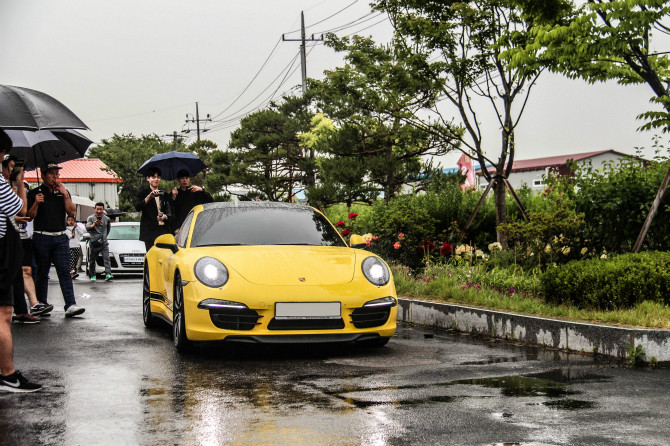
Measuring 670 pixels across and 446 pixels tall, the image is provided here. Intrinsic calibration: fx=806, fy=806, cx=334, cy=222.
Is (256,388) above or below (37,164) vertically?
below

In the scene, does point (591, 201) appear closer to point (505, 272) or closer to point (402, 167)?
point (505, 272)

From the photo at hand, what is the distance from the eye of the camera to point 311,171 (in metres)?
41.3

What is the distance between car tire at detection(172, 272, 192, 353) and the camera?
7352 millimetres

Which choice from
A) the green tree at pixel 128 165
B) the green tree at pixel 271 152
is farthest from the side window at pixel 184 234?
the green tree at pixel 128 165

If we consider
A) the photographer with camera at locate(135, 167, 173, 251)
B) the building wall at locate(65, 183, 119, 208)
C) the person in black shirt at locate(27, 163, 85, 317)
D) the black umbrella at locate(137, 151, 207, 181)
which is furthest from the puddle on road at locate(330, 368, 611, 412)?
the building wall at locate(65, 183, 119, 208)

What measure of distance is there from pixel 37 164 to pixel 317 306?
21.2 feet

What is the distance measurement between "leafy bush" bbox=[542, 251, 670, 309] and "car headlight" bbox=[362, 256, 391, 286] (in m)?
2.10

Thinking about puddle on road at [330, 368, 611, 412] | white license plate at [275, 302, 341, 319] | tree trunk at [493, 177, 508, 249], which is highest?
tree trunk at [493, 177, 508, 249]

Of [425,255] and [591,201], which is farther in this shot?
[425,255]

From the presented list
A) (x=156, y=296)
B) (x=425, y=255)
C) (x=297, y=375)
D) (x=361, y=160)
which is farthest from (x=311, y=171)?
(x=297, y=375)

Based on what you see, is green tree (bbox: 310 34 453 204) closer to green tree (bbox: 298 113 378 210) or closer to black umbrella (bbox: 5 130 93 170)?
green tree (bbox: 298 113 378 210)

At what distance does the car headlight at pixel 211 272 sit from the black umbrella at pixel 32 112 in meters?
2.74

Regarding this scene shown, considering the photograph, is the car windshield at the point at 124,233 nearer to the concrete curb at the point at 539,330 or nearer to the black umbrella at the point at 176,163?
the black umbrella at the point at 176,163

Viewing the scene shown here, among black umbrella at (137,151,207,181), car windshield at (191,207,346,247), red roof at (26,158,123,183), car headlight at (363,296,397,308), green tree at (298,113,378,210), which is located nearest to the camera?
car headlight at (363,296,397,308)
